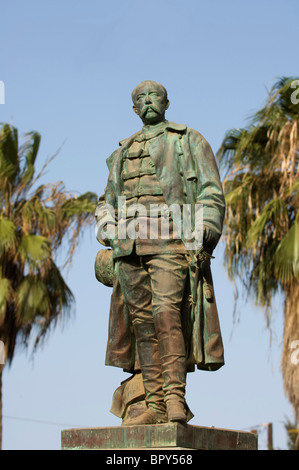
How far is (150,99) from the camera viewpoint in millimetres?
9453

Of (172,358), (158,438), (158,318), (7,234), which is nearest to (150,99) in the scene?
(158,318)

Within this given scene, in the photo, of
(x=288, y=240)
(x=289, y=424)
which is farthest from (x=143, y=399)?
(x=289, y=424)

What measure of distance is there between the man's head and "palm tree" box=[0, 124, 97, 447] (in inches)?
411

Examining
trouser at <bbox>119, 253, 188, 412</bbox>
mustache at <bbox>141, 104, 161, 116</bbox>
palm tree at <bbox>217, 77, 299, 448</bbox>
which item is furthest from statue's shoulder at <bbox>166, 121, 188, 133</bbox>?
palm tree at <bbox>217, 77, 299, 448</bbox>

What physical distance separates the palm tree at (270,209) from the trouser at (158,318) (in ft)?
34.1

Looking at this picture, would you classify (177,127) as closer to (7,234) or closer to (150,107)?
(150,107)

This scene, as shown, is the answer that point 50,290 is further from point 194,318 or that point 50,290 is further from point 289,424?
point 194,318

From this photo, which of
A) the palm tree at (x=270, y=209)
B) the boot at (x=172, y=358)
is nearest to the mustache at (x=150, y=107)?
the boot at (x=172, y=358)

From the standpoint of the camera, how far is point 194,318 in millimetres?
9023

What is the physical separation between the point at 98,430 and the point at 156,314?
0.99 meters

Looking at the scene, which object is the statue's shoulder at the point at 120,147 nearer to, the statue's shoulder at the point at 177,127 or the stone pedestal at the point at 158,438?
the statue's shoulder at the point at 177,127

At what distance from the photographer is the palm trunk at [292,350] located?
19500 millimetres

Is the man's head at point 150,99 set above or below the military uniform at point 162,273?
above

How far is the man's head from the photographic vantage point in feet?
31.0
